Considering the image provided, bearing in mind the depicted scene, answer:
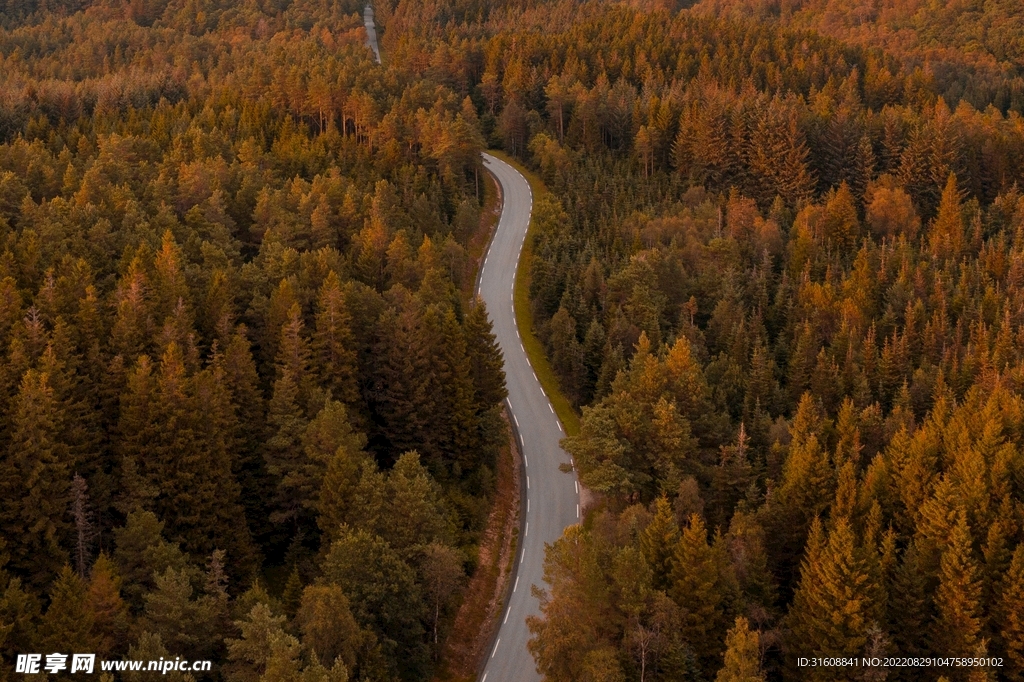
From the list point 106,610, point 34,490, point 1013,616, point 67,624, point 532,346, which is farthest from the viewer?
point 532,346

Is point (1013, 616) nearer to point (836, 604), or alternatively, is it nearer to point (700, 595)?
point (836, 604)

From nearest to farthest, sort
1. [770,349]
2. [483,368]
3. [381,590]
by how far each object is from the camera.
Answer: [381,590], [483,368], [770,349]

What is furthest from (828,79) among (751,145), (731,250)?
(731,250)

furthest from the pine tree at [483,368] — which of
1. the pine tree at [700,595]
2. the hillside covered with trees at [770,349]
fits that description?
the pine tree at [700,595]

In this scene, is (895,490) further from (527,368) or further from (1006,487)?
(527,368)

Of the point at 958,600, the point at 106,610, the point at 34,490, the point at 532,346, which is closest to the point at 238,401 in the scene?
the point at 34,490

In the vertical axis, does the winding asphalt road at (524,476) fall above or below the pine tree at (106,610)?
below

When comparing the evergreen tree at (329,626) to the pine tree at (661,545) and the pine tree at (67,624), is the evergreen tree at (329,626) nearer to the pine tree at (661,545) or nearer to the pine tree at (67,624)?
the pine tree at (67,624)
